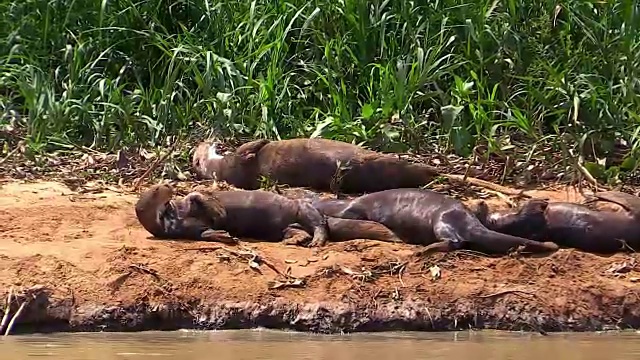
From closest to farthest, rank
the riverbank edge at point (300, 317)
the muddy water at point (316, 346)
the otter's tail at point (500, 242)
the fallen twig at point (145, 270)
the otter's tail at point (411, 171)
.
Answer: the muddy water at point (316, 346) < the riverbank edge at point (300, 317) < the fallen twig at point (145, 270) < the otter's tail at point (500, 242) < the otter's tail at point (411, 171)

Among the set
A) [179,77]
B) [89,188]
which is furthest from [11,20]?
[89,188]

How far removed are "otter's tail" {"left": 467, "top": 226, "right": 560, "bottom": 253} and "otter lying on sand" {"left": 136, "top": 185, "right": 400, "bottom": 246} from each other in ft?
1.36

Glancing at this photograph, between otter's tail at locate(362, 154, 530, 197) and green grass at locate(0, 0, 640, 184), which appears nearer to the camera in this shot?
otter's tail at locate(362, 154, 530, 197)

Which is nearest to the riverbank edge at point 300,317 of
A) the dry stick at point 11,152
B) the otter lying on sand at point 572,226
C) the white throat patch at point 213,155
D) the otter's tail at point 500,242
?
the otter's tail at point 500,242

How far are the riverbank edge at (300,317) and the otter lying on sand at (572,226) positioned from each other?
0.66 meters

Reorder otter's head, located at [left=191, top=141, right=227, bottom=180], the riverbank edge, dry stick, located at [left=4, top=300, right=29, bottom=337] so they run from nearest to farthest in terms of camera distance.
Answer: dry stick, located at [left=4, top=300, right=29, bottom=337] < the riverbank edge < otter's head, located at [left=191, top=141, right=227, bottom=180]

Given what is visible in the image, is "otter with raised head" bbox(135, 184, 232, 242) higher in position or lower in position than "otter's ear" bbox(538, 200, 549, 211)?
lower

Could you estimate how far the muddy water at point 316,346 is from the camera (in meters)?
3.86

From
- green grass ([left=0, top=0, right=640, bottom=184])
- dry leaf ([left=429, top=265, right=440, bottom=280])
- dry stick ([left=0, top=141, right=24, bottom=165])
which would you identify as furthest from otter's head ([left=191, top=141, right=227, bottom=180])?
dry leaf ([left=429, top=265, right=440, bottom=280])

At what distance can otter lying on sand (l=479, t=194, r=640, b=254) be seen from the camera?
515 cm

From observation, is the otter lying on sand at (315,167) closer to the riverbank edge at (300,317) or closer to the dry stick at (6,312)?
the riverbank edge at (300,317)

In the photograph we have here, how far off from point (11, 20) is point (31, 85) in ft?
2.65

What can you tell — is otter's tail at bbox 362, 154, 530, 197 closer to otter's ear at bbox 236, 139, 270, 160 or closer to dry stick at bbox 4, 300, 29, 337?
otter's ear at bbox 236, 139, 270, 160

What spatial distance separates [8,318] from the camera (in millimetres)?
4410
